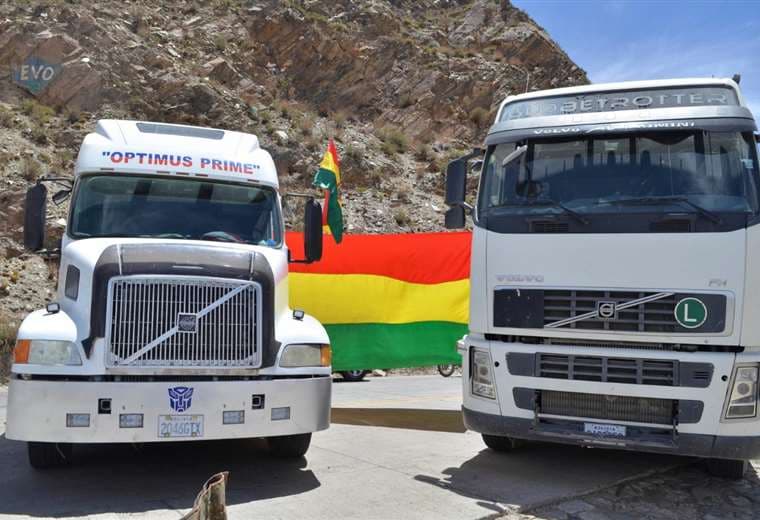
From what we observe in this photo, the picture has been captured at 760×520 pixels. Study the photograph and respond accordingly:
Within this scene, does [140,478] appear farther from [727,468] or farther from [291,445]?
[727,468]

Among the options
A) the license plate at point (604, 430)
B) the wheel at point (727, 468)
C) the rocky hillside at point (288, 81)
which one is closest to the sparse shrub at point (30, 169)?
the rocky hillside at point (288, 81)

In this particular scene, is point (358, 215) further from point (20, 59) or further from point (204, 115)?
point (20, 59)

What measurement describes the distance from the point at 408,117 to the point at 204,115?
34.1 feet

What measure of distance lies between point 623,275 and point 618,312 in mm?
302

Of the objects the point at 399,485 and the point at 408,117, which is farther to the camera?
the point at 408,117

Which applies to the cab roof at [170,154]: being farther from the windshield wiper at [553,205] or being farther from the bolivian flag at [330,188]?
the bolivian flag at [330,188]

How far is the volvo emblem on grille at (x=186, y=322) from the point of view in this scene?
239 inches

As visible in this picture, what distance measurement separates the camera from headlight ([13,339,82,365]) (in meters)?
5.80

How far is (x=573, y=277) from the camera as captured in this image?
20.7 feet

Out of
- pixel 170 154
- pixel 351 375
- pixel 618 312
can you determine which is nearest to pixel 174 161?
pixel 170 154

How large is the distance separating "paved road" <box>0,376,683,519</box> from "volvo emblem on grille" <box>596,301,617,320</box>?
1526mm

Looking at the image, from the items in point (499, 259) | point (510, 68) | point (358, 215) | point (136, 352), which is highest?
point (510, 68)

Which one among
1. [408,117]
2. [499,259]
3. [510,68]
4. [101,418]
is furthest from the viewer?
[510,68]

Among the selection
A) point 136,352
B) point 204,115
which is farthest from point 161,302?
point 204,115
